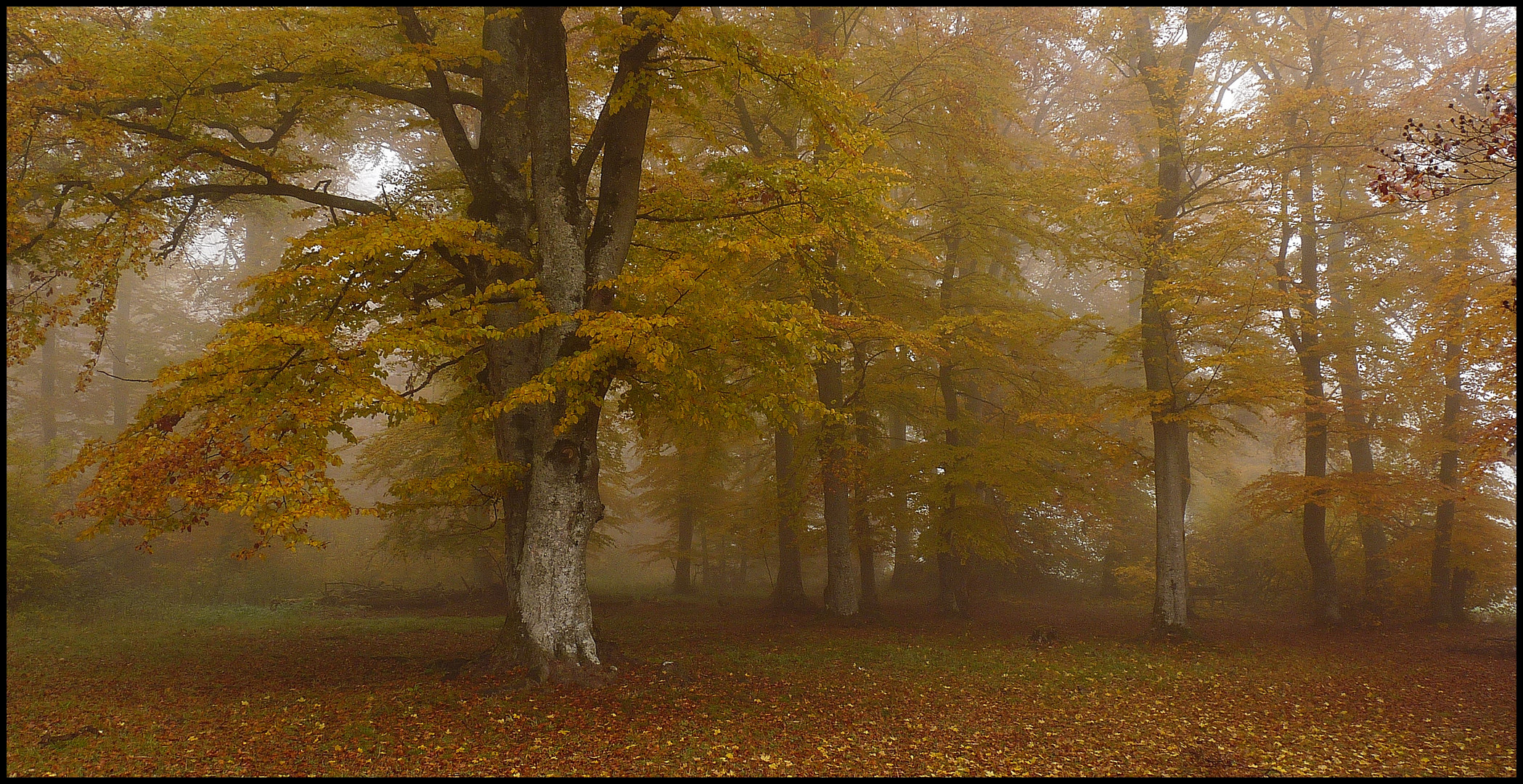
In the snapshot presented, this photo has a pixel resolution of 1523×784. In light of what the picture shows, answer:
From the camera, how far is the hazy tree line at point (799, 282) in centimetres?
698

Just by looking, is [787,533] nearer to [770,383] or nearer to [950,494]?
[950,494]

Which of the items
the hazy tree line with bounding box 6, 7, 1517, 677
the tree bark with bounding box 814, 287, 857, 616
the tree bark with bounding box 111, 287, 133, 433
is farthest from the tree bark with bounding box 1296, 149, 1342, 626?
the tree bark with bounding box 111, 287, 133, 433

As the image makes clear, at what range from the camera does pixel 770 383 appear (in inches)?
330

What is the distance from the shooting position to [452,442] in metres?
15.3

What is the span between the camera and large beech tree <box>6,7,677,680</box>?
6.04 m

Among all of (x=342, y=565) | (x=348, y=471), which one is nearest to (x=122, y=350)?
(x=348, y=471)

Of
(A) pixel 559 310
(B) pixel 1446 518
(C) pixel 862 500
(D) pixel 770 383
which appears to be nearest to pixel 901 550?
(C) pixel 862 500

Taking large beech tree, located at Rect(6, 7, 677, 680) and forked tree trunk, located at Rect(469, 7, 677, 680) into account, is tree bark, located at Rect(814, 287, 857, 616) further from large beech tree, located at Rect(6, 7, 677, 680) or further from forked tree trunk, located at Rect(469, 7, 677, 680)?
large beech tree, located at Rect(6, 7, 677, 680)

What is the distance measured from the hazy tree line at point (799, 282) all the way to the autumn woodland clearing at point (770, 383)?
9 cm

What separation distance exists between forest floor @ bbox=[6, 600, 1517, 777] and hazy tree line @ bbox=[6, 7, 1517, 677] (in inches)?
59.1

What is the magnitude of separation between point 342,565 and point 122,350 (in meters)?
11.0

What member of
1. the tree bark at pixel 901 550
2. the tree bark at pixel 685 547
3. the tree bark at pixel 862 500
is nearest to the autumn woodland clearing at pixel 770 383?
the tree bark at pixel 862 500

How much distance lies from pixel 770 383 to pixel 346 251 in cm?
448

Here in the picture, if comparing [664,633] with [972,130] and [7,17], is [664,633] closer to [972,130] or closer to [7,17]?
[972,130]
